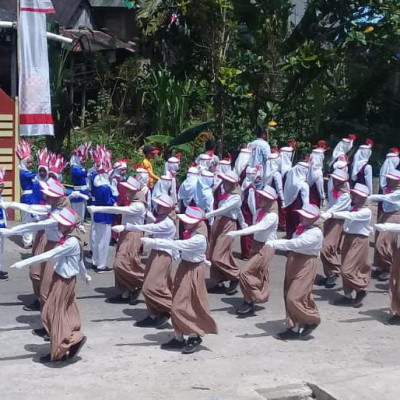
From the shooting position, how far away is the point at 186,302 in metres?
9.59

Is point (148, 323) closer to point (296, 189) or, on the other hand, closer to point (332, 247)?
point (332, 247)

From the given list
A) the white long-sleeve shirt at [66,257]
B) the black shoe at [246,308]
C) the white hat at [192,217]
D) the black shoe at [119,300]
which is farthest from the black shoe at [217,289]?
the white long-sleeve shirt at [66,257]

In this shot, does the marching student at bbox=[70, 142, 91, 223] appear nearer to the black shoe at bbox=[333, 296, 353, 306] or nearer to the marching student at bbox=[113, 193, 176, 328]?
the marching student at bbox=[113, 193, 176, 328]

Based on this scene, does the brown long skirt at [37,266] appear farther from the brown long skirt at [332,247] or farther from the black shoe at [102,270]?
the brown long skirt at [332,247]

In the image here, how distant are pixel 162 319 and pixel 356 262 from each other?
2831 mm

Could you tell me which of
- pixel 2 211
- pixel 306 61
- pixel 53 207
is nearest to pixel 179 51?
pixel 306 61

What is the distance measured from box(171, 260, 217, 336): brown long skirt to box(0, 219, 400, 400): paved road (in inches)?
12.2

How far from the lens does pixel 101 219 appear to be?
13.6 m

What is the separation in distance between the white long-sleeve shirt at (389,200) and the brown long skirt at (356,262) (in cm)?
79

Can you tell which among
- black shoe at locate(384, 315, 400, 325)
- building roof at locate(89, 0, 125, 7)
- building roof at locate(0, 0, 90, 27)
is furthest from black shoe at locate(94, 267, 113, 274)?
building roof at locate(89, 0, 125, 7)

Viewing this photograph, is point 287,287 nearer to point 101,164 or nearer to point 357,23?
point 101,164

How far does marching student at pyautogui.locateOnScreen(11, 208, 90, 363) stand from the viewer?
29.5ft

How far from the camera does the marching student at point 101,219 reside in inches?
535

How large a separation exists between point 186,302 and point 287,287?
54.5 inches
